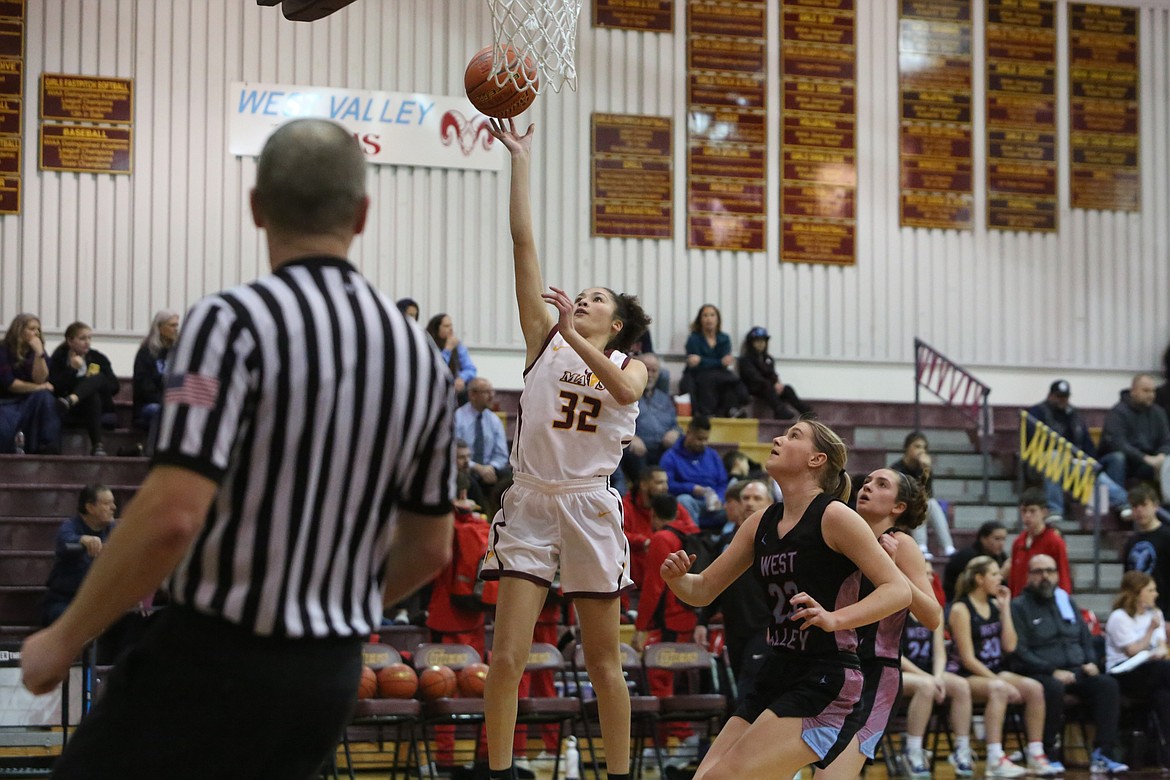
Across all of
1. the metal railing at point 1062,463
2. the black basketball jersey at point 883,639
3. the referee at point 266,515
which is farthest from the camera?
the metal railing at point 1062,463

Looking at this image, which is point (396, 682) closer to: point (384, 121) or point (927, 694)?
point (927, 694)

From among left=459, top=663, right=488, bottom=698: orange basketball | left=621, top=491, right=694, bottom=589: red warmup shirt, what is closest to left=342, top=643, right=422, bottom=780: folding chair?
left=459, top=663, right=488, bottom=698: orange basketball

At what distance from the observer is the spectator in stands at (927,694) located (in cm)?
1077

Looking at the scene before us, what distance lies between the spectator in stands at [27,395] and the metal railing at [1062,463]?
969cm

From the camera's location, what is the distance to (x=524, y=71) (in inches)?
256

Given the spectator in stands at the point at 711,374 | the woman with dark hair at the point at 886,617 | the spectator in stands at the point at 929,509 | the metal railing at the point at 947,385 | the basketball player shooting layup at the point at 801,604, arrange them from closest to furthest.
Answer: the basketball player shooting layup at the point at 801,604 → the woman with dark hair at the point at 886,617 → the spectator in stands at the point at 929,509 → the spectator in stands at the point at 711,374 → the metal railing at the point at 947,385

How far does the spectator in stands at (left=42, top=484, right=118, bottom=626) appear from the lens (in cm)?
995

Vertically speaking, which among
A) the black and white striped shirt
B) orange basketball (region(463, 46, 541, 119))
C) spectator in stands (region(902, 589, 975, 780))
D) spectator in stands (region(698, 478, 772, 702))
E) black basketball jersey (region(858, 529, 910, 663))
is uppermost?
orange basketball (region(463, 46, 541, 119))

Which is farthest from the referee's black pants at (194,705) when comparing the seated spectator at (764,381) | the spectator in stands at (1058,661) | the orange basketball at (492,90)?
the seated spectator at (764,381)

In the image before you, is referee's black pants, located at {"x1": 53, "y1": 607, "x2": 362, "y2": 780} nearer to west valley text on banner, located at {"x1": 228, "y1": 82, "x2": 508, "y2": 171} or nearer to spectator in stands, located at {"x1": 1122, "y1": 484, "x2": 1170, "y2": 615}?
spectator in stands, located at {"x1": 1122, "y1": 484, "x2": 1170, "y2": 615}

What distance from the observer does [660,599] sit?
1086 cm

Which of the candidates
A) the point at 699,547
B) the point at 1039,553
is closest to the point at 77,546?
the point at 699,547

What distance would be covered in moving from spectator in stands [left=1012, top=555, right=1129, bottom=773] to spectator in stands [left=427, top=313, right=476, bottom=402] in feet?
17.7

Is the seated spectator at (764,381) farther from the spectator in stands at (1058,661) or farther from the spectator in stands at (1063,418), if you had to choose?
the spectator in stands at (1058,661)
